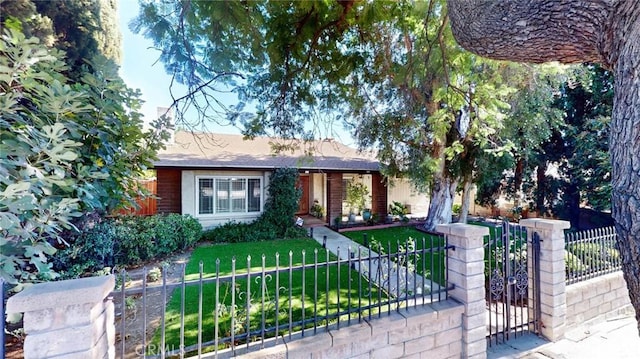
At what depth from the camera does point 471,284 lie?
3.33 metres

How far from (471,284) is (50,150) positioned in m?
4.53

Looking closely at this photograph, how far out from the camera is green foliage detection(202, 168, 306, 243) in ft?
34.1

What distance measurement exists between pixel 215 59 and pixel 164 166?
23.4 feet

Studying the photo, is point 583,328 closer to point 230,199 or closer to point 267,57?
point 267,57

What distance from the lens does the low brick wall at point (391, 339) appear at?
2.62 m

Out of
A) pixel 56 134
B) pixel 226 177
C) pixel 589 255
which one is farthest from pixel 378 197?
pixel 56 134

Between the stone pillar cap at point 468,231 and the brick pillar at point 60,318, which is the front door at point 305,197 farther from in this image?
the brick pillar at point 60,318

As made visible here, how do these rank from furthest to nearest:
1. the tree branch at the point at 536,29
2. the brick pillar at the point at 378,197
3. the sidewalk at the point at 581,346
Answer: the brick pillar at the point at 378,197, the sidewalk at the point at 581,346, the tree branch at the point at 536,29

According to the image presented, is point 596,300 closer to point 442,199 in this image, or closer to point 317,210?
point 442,199

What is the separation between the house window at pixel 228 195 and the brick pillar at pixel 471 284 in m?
9.45

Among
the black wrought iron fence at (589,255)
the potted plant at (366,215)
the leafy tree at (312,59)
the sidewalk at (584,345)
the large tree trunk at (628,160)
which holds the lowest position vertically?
the sidewalk at (584,345)

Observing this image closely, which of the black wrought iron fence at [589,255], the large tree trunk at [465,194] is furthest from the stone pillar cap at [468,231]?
the large tree trunk at [465,194]

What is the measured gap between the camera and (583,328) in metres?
4.22

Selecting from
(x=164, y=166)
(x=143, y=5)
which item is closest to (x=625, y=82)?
(x=143, y=5)
